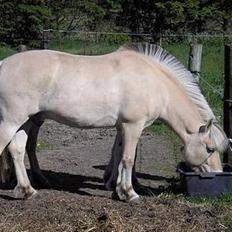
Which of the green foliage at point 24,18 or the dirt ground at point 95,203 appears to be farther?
the green foliage at point 24,18

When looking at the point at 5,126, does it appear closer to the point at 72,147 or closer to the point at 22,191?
the point at 22,191

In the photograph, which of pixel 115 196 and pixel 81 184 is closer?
pixel 115 196

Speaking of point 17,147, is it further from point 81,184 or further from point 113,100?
point 81,184

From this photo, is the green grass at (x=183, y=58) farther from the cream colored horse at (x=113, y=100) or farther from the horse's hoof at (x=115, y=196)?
the horse's hoof at (x=115, y=196)

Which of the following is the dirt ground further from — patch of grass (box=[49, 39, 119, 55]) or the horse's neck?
patch of grass (box=[49, 39, 119, 55])

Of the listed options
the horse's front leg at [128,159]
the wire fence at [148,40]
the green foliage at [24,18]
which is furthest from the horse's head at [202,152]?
the green foliage at [24,18]

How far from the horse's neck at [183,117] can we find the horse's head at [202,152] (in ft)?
0.22

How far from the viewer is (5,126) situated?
6.54 m

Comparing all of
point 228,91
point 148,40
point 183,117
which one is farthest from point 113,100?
point 148,40

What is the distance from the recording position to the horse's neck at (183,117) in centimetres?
693

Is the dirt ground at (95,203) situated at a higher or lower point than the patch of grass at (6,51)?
lower

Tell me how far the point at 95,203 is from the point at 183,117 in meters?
1.28

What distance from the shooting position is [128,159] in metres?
6.80

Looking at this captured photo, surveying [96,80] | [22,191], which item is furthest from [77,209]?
[96,80]
